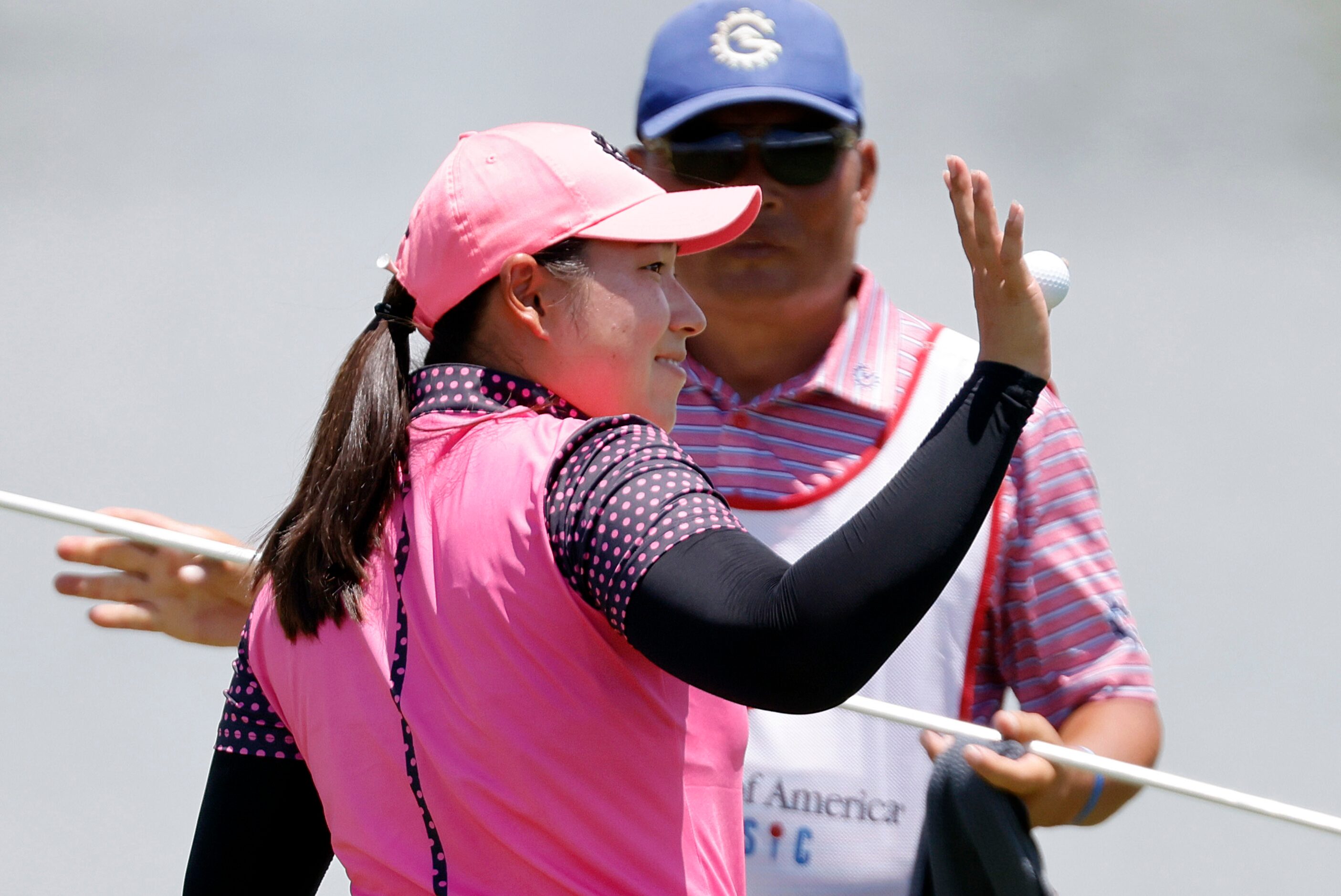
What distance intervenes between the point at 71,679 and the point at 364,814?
5.53 ft

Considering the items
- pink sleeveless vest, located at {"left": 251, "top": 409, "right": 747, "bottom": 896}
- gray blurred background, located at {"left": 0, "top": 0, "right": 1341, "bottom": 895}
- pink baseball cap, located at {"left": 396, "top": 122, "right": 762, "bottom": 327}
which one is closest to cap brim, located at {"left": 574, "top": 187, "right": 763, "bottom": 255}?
pink baseball cap, located at {"left": 396, "top": 122, "right": 762, "bottom": 327}

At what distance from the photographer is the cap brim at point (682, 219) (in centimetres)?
70

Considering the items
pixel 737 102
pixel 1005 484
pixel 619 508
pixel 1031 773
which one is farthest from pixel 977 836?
pixel 737 102

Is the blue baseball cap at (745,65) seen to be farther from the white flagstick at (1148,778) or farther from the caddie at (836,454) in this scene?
the white flagstick at (1148,778)

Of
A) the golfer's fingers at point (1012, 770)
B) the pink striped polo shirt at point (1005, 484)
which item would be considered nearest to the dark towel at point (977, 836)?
the golfer's fingers at point (1012, 770)

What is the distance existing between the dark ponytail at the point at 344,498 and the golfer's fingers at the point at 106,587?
0.24 meters

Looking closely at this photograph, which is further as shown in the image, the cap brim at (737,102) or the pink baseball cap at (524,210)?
the cap brim at (737,102)

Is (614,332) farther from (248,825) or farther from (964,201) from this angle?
(248,825)

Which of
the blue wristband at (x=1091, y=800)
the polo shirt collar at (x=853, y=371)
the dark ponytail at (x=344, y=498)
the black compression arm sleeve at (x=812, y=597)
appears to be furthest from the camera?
the polo shirt collar at (x=853, y=371)

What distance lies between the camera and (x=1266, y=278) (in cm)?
236

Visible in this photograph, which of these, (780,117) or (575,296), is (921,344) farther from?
(575,296)

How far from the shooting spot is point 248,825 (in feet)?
2.57

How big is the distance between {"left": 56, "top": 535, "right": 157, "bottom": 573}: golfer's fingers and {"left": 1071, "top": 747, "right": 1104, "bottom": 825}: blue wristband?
2.11 ft

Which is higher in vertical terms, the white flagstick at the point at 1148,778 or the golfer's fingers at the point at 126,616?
the golfer's fingers at the point at 126,616
